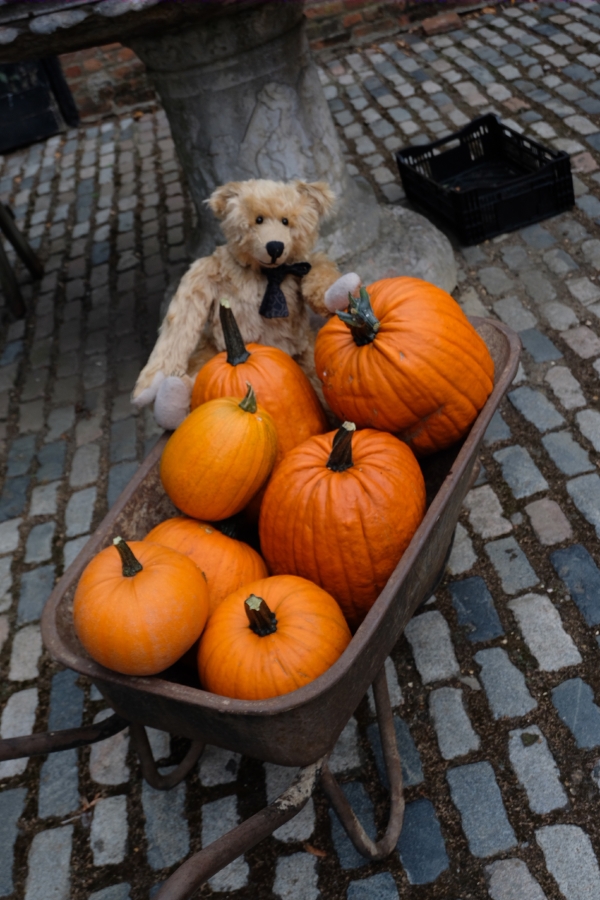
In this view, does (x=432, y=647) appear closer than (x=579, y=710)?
No

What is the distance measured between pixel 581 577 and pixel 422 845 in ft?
3.13

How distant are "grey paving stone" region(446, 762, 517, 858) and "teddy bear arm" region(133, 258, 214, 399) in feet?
4.62

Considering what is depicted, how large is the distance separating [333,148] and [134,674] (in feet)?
9.64

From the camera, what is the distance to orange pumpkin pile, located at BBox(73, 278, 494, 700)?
152 centimetres

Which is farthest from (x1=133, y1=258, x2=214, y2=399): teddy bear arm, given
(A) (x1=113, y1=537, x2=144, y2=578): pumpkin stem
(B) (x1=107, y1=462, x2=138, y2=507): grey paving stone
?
(A) (x1=113, y1=537, x2=144, y2=578): pumpkin stem

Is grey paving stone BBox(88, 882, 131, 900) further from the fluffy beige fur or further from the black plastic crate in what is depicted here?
the black plastic crate

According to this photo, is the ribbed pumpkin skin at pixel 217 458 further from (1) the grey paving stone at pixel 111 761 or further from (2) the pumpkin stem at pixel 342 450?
(1) the grey paving stone at pixel 111 761

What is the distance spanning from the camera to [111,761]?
91.6 inches

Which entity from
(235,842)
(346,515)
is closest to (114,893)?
(235,842)

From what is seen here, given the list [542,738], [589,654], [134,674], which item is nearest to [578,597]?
[589,654]

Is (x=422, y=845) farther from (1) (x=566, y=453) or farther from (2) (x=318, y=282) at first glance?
(2) (x=318, y=282)

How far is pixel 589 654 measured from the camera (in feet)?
7.39

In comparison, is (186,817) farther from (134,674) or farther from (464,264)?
(464,264)

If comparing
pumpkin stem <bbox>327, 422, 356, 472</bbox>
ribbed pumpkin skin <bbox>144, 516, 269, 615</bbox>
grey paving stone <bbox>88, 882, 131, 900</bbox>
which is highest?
pumpkin stem <bbox>327, 422, 356, 472</bbox>
